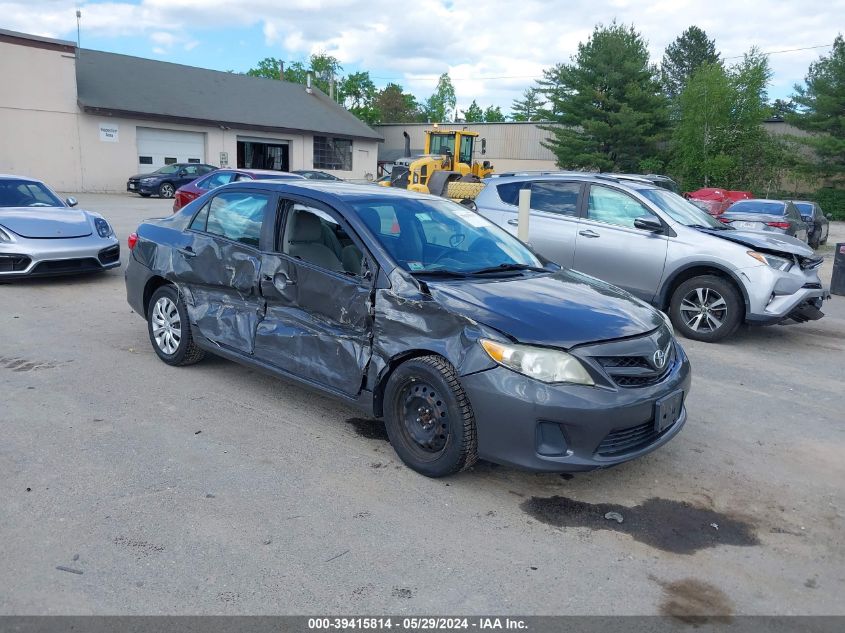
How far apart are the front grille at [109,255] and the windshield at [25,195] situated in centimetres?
128

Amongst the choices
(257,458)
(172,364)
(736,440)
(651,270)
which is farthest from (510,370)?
(651,270)

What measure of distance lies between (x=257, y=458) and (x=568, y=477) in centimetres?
193

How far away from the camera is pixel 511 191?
30.8 ft

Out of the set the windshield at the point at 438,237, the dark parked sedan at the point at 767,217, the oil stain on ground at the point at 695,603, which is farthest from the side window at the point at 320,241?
the dark parked sedan at the point at 767,217

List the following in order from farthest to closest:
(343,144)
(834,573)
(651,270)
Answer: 1. (343,144)
2. (651,270)
3. (834,573)

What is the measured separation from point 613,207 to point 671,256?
97 cm

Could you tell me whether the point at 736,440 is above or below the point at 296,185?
below

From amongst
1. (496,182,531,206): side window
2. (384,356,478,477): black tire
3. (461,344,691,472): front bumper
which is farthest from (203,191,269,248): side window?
(496,182,531,206): side window

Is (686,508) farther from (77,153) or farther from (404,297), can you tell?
(77,153)

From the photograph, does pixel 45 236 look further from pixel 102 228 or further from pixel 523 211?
pixel 523 211

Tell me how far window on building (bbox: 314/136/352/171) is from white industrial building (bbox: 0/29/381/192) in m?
0.06

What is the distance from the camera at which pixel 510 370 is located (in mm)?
3771

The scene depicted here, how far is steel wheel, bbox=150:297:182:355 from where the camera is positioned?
5.93 metres

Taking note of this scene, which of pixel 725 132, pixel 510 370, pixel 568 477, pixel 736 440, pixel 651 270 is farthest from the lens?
pixel 725 132
